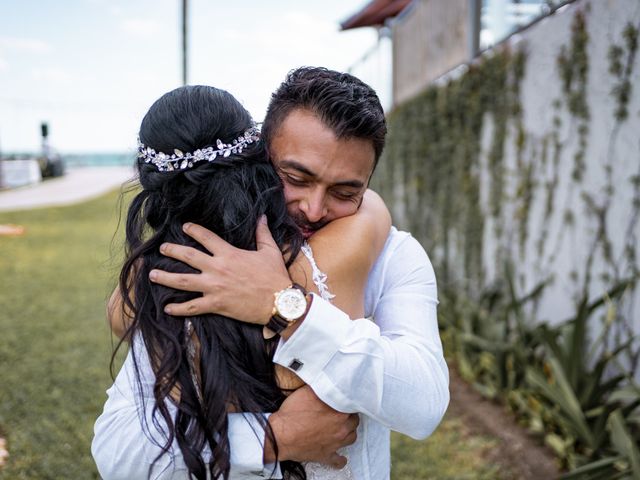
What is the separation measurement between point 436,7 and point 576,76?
2978 millimetres

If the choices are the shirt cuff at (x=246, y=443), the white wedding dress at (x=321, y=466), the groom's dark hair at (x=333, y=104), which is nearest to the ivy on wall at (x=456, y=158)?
the groom's dark hair at (x=333, y=104)

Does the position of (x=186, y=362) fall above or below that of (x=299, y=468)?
above

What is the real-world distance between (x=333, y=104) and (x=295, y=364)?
2.04ft

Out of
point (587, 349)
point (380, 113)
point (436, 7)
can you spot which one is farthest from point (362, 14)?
point (380, 113)

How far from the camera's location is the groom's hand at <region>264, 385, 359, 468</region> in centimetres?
123

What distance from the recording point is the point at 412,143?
22.8 ft

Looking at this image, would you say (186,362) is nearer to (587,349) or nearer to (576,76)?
(587,349)

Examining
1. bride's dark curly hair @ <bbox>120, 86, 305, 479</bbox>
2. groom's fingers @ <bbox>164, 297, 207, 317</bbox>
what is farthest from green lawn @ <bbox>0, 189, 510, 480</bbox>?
groom's fingers @ <bbox>164, 297, 207, 317</bbox>

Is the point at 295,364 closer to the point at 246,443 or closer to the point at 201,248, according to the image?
the point at 246,443

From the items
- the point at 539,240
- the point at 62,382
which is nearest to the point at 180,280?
the point at 539,240

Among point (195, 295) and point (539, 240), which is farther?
point (539, 240)

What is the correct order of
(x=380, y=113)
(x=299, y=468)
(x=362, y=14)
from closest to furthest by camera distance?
1. (x=299, y=468)
2. (x=380, y=113)
3. (x=362, y=14)

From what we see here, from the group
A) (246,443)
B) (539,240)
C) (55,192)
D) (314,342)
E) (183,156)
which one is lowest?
(55,192)

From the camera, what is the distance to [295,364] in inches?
47.9
